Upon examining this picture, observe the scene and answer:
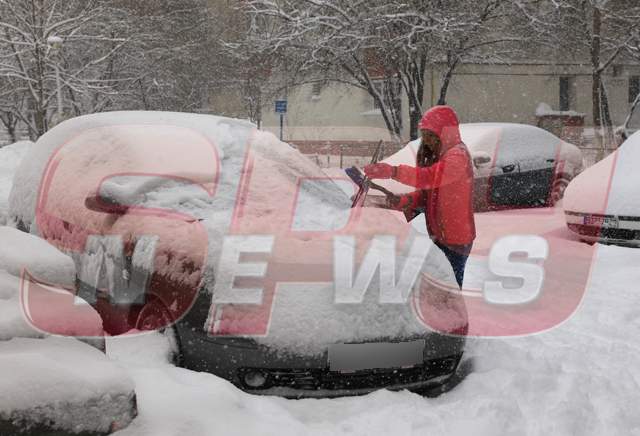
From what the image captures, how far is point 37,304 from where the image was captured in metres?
2.35

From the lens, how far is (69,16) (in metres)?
26.2

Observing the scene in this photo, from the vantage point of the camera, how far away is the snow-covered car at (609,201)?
7656 mm

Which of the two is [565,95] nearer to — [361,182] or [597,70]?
[597,70]

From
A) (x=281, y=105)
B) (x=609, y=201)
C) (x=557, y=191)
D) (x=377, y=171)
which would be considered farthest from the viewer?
(x=281, y=105)

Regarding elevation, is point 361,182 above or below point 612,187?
above

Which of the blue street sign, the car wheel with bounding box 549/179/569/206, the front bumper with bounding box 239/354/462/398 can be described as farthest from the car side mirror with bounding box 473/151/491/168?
the blue street sign

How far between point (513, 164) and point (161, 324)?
9.39m

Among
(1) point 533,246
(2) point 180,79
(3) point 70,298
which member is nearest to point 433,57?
(1) point 533,246

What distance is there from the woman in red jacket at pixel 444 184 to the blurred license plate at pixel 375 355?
1.28m

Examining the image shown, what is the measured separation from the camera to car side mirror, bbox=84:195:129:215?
162 inches

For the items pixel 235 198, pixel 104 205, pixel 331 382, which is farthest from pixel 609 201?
pixel 104 205

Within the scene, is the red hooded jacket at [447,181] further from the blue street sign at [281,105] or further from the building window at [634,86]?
the building window at [634,86]

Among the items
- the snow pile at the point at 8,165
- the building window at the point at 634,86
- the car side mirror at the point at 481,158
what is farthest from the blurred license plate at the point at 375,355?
the building window at the point at 634,86

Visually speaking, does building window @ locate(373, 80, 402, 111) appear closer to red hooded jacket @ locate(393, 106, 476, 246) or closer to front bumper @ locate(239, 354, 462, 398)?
red hooded jacket @ locate(393, 106, 476, 246)
